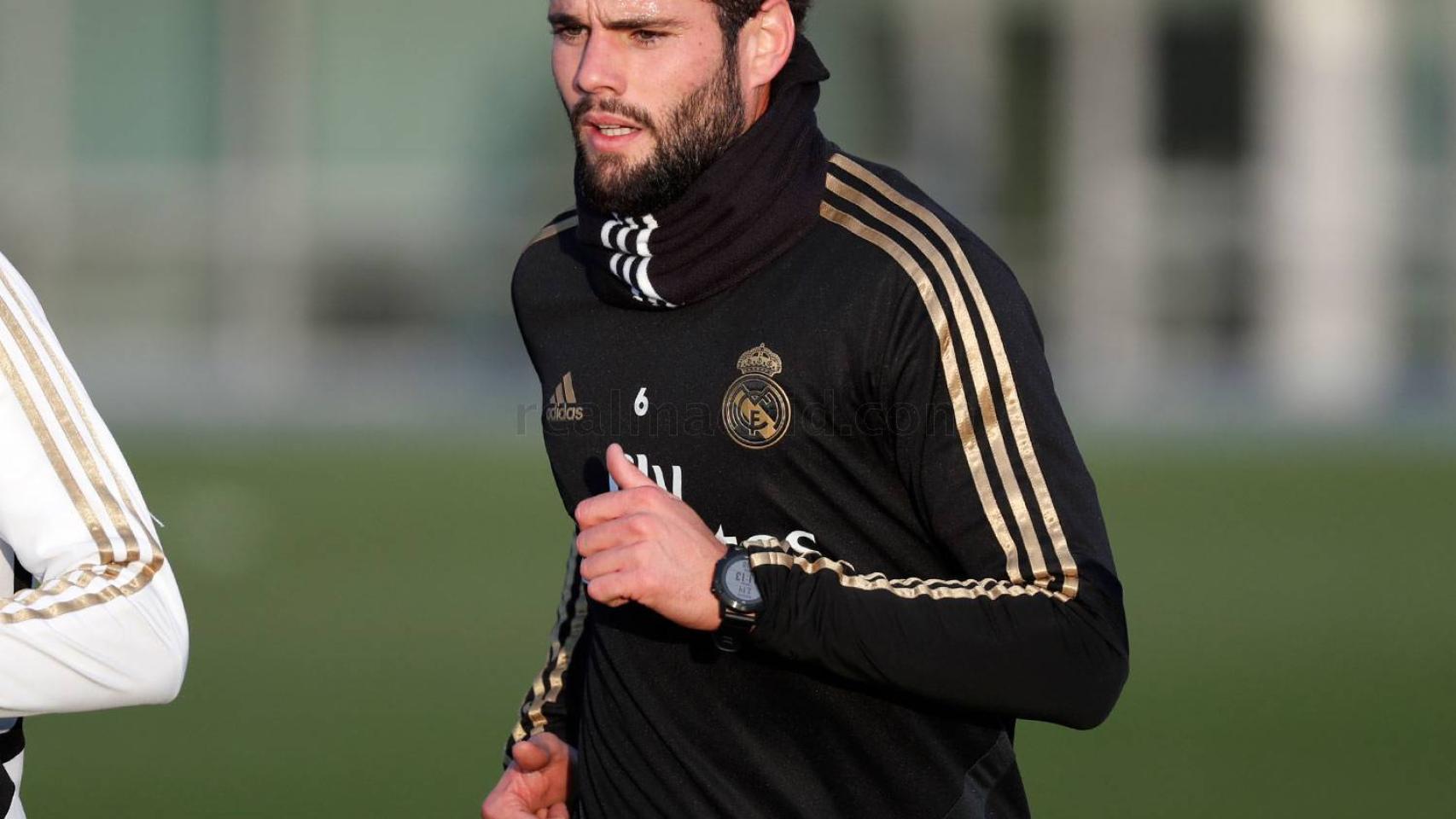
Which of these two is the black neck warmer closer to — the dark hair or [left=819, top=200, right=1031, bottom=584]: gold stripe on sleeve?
the dark hair

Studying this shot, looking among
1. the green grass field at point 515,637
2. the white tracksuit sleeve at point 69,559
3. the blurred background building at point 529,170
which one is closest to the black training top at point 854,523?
the white tracksuit sleeve at point 69,559

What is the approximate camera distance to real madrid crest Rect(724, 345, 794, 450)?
2.73 m

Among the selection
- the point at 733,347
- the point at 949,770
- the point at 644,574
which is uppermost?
the point at 733,347

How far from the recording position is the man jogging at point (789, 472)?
2.55 m

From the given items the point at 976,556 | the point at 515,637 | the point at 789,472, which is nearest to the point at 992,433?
the point at 976,556

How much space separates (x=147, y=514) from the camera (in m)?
2.34

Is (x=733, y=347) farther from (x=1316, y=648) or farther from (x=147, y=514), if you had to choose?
(x=1316, y=648)

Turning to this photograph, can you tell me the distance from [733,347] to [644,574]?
0.44 m

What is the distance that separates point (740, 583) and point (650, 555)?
121 millimetres

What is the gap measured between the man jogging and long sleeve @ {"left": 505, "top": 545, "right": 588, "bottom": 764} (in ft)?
0.56

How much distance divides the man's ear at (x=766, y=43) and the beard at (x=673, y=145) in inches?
1.3

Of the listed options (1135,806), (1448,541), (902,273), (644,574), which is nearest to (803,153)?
(902,273)

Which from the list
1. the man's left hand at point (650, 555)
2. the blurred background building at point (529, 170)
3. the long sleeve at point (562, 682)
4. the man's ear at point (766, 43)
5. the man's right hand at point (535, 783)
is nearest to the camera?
the man's left hand at point (650, 555)
